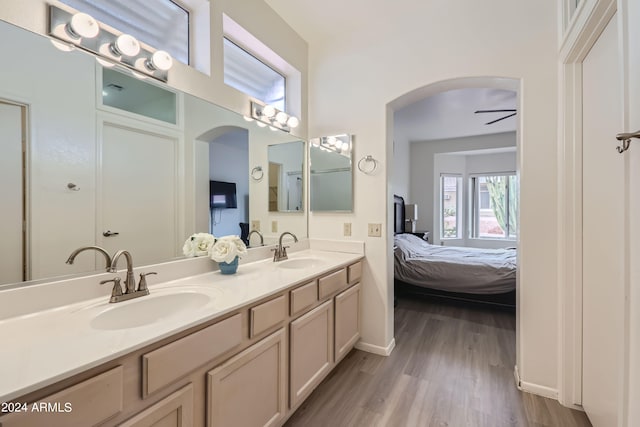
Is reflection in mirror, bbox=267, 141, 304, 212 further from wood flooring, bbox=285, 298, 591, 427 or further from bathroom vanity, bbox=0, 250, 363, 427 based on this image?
wood flooring, bbox=285, 298, 591, 427

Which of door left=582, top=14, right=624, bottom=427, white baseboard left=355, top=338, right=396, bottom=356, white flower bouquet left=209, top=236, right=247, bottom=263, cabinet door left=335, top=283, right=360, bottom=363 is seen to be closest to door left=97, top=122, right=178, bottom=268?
white flower bouquet left=209, top=236, right=247, bottom=263

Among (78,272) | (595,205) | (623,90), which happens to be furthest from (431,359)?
(78,272)

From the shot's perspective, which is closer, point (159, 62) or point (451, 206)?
point (159, 62)

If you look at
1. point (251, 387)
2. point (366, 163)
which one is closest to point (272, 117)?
point (366, 163)

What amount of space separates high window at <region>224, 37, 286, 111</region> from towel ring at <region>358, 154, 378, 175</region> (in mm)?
896

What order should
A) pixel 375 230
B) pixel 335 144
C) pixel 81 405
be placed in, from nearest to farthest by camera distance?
1. pixel 81 405
2. pixel 375 230
3. pixel 335 144

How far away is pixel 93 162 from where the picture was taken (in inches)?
48.5

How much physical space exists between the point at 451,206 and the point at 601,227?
4896 mm

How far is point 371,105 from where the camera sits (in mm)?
2311

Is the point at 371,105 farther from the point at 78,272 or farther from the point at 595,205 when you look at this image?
the point at 78,272

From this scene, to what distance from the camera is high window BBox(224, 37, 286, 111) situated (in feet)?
6.75

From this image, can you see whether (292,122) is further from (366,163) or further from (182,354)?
(182,354)

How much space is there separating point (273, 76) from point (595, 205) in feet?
7.90

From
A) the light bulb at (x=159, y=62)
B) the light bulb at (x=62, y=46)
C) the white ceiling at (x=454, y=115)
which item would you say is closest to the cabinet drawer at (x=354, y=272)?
the light bulb at (x=159, y=62)
